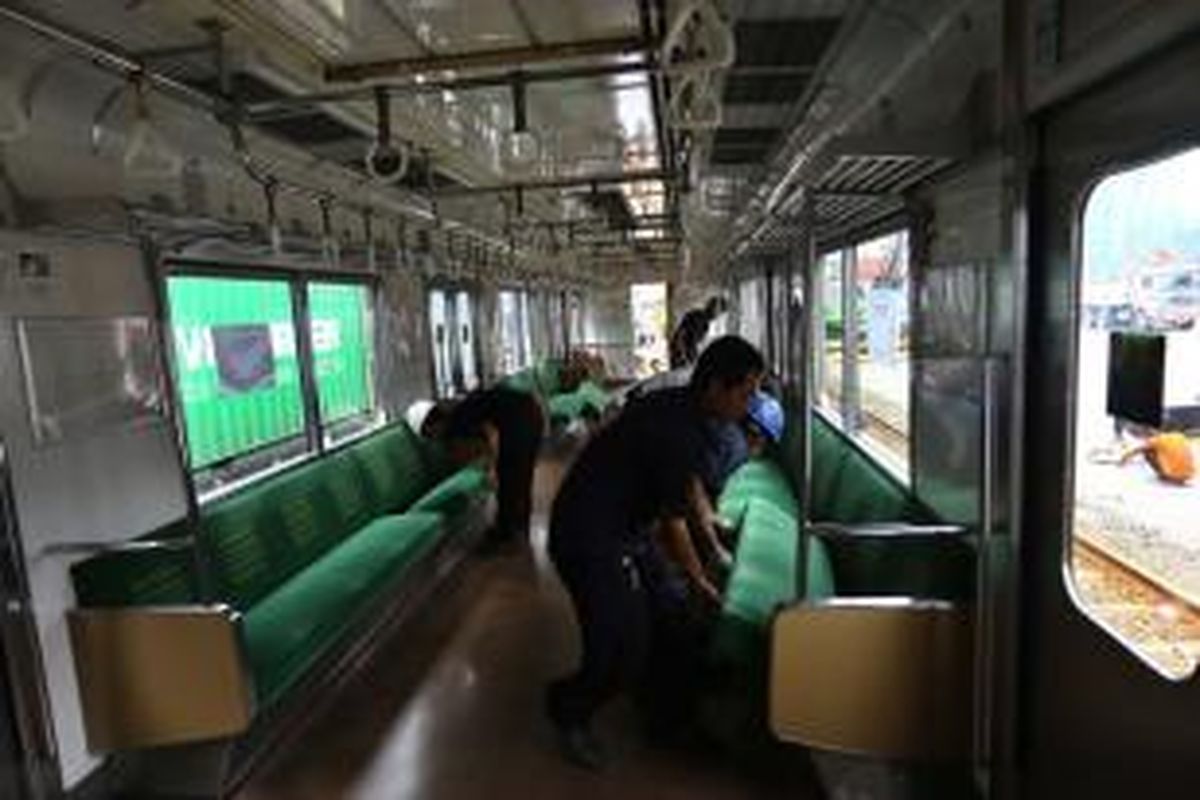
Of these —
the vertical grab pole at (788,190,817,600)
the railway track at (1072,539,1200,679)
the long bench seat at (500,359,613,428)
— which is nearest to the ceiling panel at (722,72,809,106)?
the vertical grab pole at (788,190,817,600)

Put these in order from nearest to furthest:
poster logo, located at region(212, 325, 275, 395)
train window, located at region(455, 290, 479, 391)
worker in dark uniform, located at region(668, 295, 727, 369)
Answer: poster logo, located at region(212, 325, 275, 395), worker in dark uniform, located at region(668, 295, 727, 369), train window, located at region(455, 290, 479, 391)

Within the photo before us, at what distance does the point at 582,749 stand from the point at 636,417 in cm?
119

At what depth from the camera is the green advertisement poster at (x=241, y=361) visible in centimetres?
412

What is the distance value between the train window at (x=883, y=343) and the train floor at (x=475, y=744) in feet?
4.58

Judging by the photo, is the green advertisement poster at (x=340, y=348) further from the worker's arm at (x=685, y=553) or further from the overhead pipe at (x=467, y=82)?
the worker's arm at (x=685, y=553)

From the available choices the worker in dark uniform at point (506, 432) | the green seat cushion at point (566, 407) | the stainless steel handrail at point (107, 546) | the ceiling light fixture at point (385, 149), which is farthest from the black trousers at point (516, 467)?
the green seat cushion at point (566, 407)

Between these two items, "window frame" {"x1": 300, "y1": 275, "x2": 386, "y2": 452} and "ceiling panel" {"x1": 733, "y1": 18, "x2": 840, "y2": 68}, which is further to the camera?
"window frame" {"x1": 300, "y1": 275, "x2": 386, "y2": 452}

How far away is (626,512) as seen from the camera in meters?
2.99

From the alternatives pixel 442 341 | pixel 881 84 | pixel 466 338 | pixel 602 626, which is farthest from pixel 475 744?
pixel 466 338

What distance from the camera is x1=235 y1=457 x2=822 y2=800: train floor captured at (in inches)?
117

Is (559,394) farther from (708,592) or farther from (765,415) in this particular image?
(708,592)

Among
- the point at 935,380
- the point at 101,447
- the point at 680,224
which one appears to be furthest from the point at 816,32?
the point at 680,224

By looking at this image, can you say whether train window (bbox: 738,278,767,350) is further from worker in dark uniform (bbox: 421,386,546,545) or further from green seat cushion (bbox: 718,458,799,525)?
worker in dark uniform (bbox: 421,386,546,545)

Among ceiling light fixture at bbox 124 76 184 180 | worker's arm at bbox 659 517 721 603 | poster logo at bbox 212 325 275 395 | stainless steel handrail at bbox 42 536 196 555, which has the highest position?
ceiling light fixture at bbox 124 76 184 180
